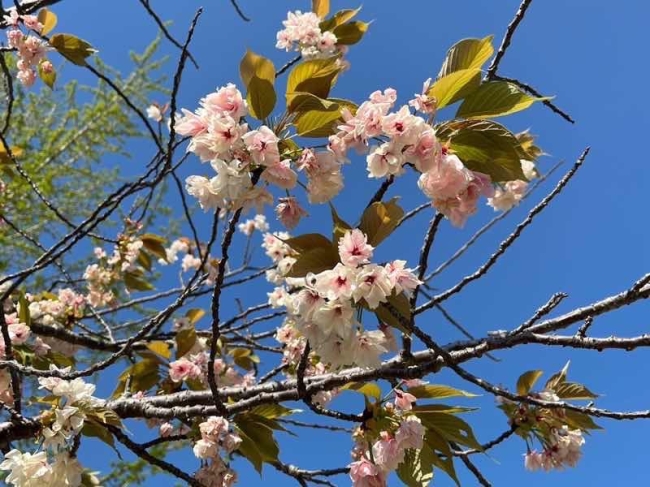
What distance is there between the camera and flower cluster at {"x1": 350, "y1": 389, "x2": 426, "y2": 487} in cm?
125

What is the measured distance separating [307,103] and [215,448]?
3.35ft

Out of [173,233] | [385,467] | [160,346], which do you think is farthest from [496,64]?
[173,233]

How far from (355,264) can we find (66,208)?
678 cm

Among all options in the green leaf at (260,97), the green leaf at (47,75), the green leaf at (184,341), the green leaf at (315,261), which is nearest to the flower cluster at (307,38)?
the green leaf at (47,75)

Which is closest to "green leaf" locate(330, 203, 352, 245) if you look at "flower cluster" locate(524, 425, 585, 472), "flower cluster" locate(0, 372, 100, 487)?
"flower cluster" locate(0, 372, 100, 487)

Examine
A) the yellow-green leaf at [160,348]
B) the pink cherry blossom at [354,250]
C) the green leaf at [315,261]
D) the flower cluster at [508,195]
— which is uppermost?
the flower cluster at [508,195]

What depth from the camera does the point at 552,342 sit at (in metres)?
1.08

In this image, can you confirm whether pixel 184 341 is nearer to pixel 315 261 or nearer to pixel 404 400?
pixel 404 400

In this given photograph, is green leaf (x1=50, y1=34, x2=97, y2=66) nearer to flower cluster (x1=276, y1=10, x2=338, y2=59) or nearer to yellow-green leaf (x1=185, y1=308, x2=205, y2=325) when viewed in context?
flower cluster (x1=276, y1=10, x2=338, y2=59)

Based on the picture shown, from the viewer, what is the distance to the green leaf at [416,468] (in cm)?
127

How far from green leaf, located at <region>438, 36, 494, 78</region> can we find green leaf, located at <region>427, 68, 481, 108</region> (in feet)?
0.24

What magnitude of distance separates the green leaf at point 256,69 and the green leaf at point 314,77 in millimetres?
49

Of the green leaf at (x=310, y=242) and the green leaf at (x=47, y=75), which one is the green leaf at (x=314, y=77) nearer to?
the green leaf at (x=310, y=242)

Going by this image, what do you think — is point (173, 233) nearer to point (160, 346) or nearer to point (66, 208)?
point (66, 208)
